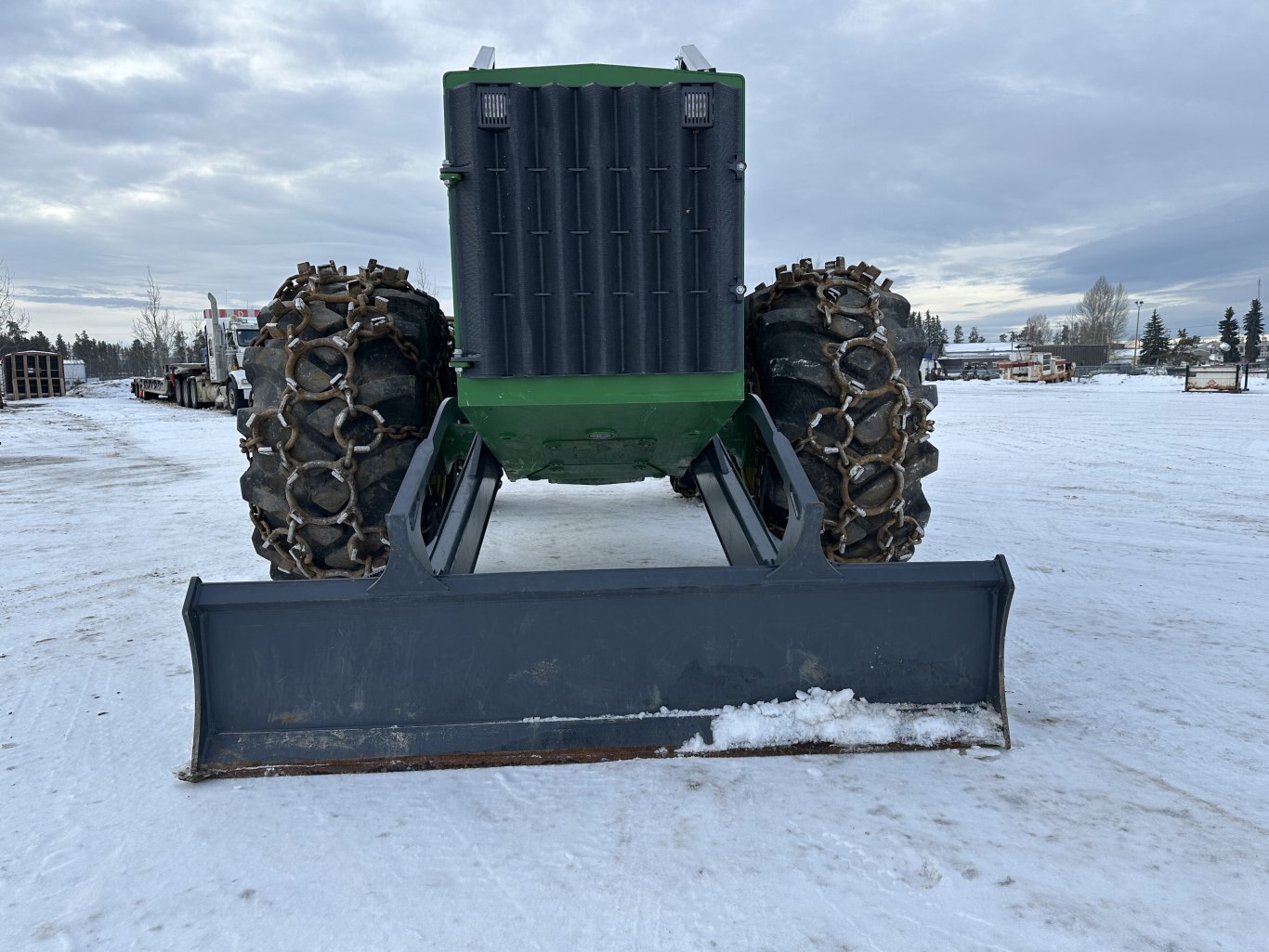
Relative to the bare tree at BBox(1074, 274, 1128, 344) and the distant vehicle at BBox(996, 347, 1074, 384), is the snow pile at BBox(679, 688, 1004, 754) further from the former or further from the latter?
the bare tree at BBox(1074, 274, 1128, 344)

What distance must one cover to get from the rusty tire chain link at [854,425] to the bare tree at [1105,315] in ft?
376

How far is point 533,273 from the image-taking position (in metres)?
3.04

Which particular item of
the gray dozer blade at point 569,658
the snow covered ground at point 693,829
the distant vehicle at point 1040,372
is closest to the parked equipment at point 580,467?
the gray dozer blade at point 569,658

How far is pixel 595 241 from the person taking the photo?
301cm

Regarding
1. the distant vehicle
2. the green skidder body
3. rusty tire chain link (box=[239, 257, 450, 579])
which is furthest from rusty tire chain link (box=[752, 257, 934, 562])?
the distant vehicle

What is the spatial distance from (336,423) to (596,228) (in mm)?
1270

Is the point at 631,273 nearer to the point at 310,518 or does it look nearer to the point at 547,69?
the point at 547,69

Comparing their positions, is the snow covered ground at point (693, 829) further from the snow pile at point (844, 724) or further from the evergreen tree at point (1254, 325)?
the evergreen tree at point (1254, 325)

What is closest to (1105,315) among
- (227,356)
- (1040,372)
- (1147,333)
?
(1147,333)

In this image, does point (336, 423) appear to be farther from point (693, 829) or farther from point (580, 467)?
point (693, 829)

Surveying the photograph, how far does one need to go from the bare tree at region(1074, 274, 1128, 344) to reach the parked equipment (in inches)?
4517

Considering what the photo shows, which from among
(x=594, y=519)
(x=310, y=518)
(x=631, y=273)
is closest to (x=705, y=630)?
(x=631, y=273)

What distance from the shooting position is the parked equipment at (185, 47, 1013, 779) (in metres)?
2.56

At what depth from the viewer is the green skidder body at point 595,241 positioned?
2.91 meters
